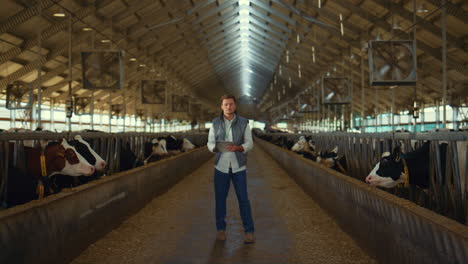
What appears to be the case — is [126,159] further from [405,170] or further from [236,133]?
[405,170]

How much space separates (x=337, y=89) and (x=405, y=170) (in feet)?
56.0

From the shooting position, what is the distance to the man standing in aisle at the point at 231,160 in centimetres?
552

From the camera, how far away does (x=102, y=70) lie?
15.5m

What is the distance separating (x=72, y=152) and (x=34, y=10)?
508 inches

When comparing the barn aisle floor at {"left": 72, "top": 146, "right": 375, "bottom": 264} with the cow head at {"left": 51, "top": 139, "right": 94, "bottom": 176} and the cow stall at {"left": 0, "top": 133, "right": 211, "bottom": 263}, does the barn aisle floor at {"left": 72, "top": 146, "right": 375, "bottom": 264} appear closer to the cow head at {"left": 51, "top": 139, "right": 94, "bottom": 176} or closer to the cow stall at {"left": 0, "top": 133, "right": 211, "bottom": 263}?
the cow stall at {"left": 0, "top": 133, "right": 211, "bottom": 263}

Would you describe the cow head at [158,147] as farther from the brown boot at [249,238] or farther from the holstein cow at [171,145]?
the brown boot at [249,238]

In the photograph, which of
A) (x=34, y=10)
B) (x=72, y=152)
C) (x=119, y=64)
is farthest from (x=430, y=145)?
(x=34, y=10)

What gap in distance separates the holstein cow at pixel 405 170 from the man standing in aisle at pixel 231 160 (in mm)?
1615

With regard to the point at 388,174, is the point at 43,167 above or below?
above

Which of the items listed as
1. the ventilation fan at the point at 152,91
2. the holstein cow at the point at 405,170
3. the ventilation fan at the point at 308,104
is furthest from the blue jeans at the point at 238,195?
the ventilation fan at the point at 308,104

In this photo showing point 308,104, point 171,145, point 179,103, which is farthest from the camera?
point 179,103

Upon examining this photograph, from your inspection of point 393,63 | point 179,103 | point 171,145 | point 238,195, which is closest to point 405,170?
point 238,195

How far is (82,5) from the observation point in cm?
1942

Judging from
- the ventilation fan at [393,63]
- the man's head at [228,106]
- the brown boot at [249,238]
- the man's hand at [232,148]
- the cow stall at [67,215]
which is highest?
the ventilation fan at [393,63]
